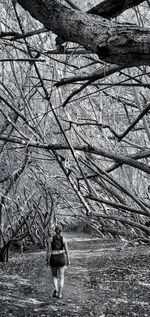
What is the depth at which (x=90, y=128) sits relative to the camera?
9.23 metres

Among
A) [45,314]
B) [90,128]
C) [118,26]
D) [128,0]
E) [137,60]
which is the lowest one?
[45,314]

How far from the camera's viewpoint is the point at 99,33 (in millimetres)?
1918

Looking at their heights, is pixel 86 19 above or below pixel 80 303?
above

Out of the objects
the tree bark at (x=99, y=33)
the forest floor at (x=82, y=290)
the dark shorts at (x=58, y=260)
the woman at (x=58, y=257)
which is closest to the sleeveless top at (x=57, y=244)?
the woman at (x=58, y=257)

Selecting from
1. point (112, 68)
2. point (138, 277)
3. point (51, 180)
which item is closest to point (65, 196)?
point (51, 180)

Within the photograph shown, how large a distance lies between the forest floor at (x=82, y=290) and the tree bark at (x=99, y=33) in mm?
6462

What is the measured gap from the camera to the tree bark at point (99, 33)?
5.89ft

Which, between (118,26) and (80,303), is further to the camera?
(80,303)

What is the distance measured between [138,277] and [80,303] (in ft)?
11.7

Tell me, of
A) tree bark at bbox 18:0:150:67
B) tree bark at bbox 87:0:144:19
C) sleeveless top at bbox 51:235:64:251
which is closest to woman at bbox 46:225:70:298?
sleeveless top at bbox 51:235:64:251

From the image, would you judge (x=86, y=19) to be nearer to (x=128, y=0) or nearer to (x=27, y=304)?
(x=128, y=0)

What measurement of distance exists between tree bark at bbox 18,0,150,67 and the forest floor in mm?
6462

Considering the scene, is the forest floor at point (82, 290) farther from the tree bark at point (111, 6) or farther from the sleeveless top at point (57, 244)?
the tree bark at point (111, 6)

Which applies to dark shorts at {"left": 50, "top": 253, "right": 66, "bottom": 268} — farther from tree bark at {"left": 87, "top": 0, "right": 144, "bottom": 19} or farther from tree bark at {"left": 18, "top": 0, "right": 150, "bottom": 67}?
tree bark at {"left": 18, "top": 0, "right": 150, "bottom": 67}
